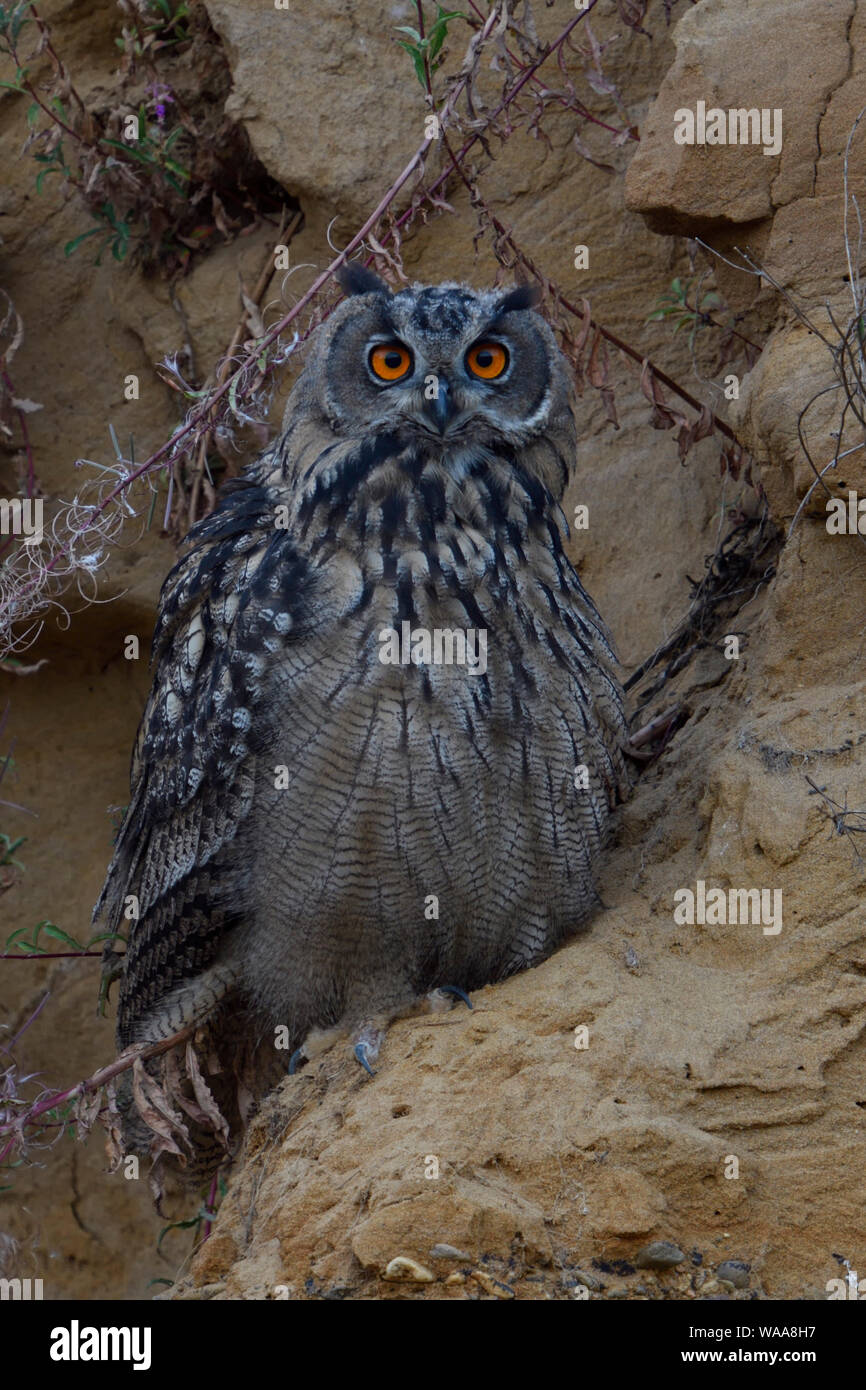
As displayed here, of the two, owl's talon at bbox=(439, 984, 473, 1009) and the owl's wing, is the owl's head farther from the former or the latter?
owl's talon at bbox=(439, 984, 473, 1009)

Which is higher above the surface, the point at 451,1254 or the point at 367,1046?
the point at 367,1046

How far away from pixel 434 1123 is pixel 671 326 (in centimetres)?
271

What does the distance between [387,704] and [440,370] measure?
72cm

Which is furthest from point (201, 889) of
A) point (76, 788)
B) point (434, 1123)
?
point (76, 788)

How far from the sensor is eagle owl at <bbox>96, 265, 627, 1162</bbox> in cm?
313

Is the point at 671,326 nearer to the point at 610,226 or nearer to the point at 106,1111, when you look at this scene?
the point at 610,226

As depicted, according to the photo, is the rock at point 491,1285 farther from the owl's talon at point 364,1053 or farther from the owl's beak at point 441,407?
the owl's beak at point 441,407

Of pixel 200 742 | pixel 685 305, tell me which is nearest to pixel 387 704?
pixel 200 742

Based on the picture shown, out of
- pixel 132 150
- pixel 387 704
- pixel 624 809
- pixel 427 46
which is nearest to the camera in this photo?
pixel 387 704

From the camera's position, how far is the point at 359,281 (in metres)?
3.50

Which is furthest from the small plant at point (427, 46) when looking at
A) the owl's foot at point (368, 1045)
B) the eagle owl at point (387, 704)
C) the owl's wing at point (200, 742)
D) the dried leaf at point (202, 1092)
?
the dried leaf at point (202, 1092)

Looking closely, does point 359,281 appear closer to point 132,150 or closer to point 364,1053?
point 132,150

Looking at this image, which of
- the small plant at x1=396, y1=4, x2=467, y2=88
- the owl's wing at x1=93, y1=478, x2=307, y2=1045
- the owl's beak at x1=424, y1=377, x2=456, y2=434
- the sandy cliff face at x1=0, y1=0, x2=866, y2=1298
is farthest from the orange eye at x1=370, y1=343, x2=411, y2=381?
the small plant at x1=396, y1=4, x2=467, y2=88

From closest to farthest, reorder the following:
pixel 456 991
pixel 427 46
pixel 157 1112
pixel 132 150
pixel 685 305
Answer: pixel 456 991
pixel 157 1112
pixel 427 46
pixel 685 305
pixel 132 150
